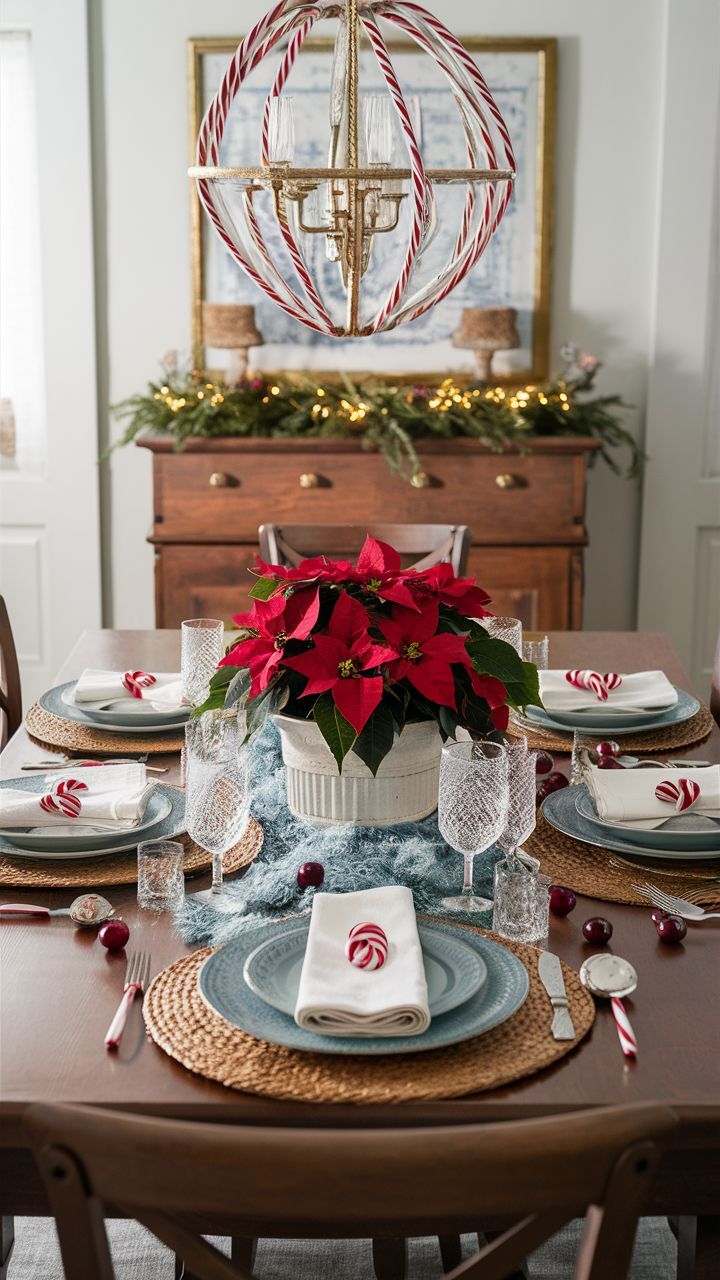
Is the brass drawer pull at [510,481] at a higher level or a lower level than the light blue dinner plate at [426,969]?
higher

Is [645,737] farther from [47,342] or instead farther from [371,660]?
[47,342]

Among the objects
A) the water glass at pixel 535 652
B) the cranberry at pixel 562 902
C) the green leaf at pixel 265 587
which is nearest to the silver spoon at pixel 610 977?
the cranberry at pixel 562 902

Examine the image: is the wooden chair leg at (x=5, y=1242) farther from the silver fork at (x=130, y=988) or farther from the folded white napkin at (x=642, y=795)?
the folded white napkin at (x=642, y=795)

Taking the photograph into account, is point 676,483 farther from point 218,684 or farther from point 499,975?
point 499,975

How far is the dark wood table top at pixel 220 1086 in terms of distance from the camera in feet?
3.15

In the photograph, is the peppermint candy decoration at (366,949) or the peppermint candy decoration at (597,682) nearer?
the peppermint candy decoration at (366,949)

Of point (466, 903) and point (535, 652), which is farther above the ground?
point (535, 652)

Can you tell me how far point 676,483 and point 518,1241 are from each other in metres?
3.53

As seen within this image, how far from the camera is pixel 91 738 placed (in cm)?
188

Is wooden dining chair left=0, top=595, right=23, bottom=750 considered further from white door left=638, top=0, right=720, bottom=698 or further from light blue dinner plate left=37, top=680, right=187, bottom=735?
white door left=638, top=0, right=720, bottom=698

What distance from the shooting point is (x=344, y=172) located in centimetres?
146

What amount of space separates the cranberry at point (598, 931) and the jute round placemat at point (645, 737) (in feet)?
2.00

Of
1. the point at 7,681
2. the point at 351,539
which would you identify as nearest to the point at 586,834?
the point at 7,681

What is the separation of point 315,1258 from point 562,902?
845 millimetres
